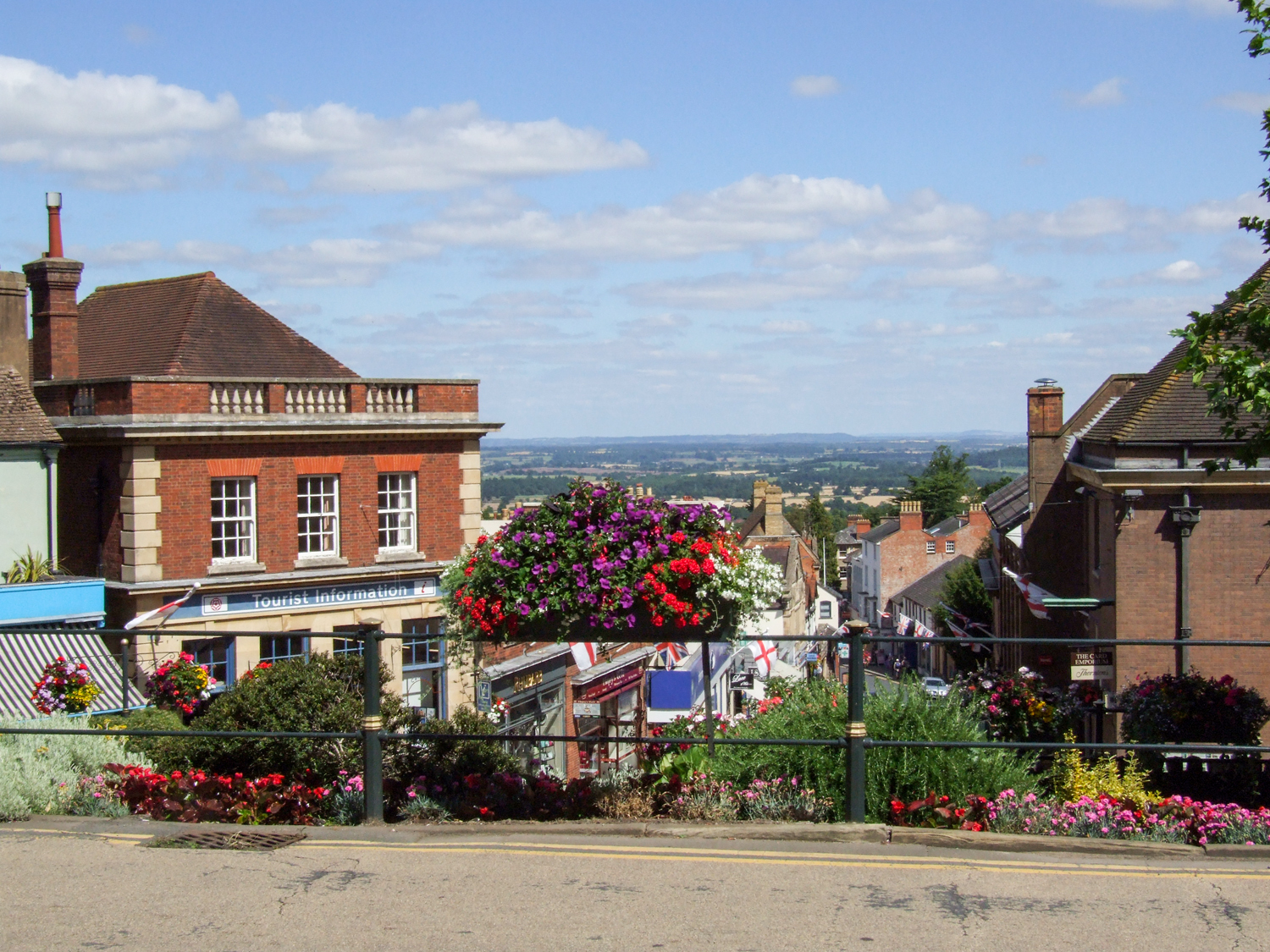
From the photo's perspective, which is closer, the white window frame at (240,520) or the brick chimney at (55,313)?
the white window frame at (240,520)

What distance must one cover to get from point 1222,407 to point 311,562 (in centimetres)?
2290

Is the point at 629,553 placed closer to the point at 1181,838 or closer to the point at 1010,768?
the point at 1010,768

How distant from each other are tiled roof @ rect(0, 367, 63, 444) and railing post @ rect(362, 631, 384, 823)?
2077 cm

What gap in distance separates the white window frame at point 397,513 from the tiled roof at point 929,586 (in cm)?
5753

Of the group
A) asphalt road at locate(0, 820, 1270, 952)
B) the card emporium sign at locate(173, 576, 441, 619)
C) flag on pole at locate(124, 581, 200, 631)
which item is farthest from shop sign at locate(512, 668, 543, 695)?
asphalt road at locate(0, 820, 1270, 952)

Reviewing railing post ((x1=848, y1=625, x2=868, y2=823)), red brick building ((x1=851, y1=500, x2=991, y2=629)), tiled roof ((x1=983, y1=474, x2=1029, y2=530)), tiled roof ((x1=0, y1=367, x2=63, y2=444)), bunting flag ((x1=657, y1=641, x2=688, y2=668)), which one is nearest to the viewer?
railing post ((x1=848, y1=625, x2=868, y2=823))

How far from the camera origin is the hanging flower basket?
889 centimetres

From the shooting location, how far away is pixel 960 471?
156250 millimetres

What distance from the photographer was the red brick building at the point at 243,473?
27953 millimetres

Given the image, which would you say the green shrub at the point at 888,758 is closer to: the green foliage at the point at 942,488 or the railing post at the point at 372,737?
the railing post at the point at 372,737

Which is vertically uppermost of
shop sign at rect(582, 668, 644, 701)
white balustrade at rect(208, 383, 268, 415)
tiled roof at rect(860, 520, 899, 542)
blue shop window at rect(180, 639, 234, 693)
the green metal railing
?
white balustrade at rect(208, 383, 268, 415)

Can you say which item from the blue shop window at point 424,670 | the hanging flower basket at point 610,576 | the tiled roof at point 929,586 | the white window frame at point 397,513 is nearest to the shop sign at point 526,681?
the blue shop window at point 424,670

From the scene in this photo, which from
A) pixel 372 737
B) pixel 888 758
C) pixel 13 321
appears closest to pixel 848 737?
pixel 888 758

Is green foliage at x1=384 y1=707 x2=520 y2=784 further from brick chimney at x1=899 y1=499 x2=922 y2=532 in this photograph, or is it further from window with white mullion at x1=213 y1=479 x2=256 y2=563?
brick chimney at x1=899 y1=499 x2=922 y2=532
